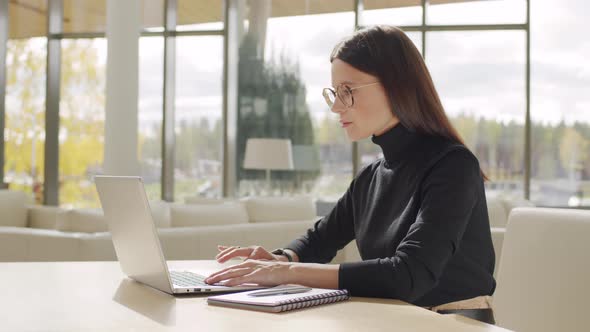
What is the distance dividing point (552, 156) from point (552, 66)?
1.05 m

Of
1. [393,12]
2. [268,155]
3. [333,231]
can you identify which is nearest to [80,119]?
[268,155]

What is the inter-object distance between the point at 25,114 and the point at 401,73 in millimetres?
8904

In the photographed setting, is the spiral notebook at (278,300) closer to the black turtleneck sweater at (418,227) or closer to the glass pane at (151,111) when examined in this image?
the black turtleneck sweater at (418,227)

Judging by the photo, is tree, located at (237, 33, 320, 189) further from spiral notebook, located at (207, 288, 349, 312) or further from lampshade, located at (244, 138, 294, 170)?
spiral notebook, located at (207, 288, 349, 312)

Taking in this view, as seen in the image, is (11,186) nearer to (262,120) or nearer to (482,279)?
(262,120)

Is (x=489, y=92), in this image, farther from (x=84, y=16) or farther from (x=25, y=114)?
(x=25, y=114)

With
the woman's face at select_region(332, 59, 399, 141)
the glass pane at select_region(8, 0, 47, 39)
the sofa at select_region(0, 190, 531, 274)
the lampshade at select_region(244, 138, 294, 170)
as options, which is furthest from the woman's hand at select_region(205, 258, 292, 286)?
the glass pane at select_region(8, 0, 47, 39)

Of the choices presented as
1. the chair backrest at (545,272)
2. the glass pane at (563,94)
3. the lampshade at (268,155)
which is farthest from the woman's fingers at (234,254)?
the glass pane at (563,94)

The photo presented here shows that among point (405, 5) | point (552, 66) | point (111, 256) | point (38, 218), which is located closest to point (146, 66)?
point (405, 5)

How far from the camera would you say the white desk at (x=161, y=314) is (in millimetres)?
1131

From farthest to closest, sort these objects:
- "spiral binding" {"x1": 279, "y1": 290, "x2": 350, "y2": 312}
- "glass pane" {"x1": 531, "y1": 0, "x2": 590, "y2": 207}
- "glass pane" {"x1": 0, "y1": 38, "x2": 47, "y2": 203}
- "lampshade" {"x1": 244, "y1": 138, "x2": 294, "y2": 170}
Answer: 1. "glass pane" {"x1": 0, "y1": 38, "x2": 47, "y2": 203}
2. "glass pane" {"x1": 531, "y1": 0, "x2": 590, "y2": 207}
3. "lampshade" {"x1": 244, "y1": 138, "x2": 294, "y2": 170}
4. "spiral binding" {"x1": 279, "y1": 290, "x2": 350, "y2": 312}

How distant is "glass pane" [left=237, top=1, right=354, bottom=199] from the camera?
9.15 metres

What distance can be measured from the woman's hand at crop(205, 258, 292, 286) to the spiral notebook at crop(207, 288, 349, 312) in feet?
0.20

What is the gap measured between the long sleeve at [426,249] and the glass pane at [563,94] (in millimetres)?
7565
